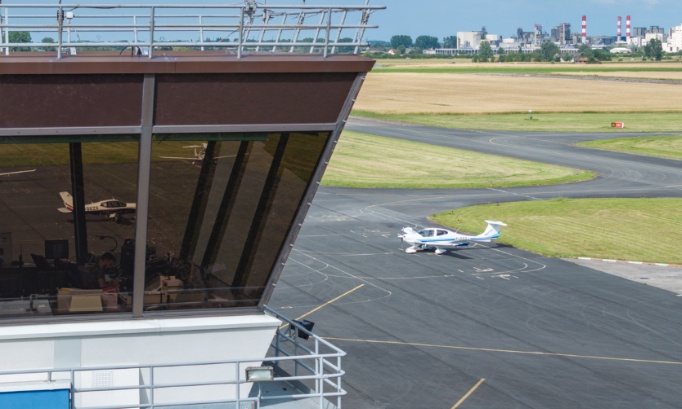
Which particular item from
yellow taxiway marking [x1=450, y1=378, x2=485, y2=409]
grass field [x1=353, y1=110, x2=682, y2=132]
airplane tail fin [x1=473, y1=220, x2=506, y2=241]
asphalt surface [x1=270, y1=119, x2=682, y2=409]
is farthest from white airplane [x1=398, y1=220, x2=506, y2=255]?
grass field [x1=353, y1=110, x2=682, y2=132]

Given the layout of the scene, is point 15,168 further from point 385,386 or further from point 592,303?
point 592,303

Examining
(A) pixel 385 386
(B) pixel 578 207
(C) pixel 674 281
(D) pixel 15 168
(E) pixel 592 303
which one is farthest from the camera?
(B) pixel 578 207

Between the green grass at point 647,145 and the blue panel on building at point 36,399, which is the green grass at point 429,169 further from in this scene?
the blue panel on building at point 36,399

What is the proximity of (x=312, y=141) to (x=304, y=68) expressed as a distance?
1500mm

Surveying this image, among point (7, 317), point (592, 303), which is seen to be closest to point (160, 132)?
point (7, 317)

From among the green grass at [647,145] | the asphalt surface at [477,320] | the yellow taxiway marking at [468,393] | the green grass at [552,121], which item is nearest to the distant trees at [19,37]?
the asphalt surface at [477,320]

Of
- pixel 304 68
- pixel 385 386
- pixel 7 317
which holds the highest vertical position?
pixel 304 68

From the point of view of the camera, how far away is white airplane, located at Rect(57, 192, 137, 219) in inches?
752

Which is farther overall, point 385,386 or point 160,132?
point 385,386

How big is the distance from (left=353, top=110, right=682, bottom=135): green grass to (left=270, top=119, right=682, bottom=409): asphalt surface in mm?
68439

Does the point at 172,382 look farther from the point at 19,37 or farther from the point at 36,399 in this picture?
the point at 19,37

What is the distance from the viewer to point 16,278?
19.0m

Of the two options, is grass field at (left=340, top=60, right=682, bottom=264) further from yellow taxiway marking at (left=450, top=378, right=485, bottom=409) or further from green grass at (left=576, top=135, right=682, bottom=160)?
yellow taxiway marking at (left=450, top=378, right=485, bottom=409)

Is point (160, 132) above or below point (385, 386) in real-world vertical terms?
above
